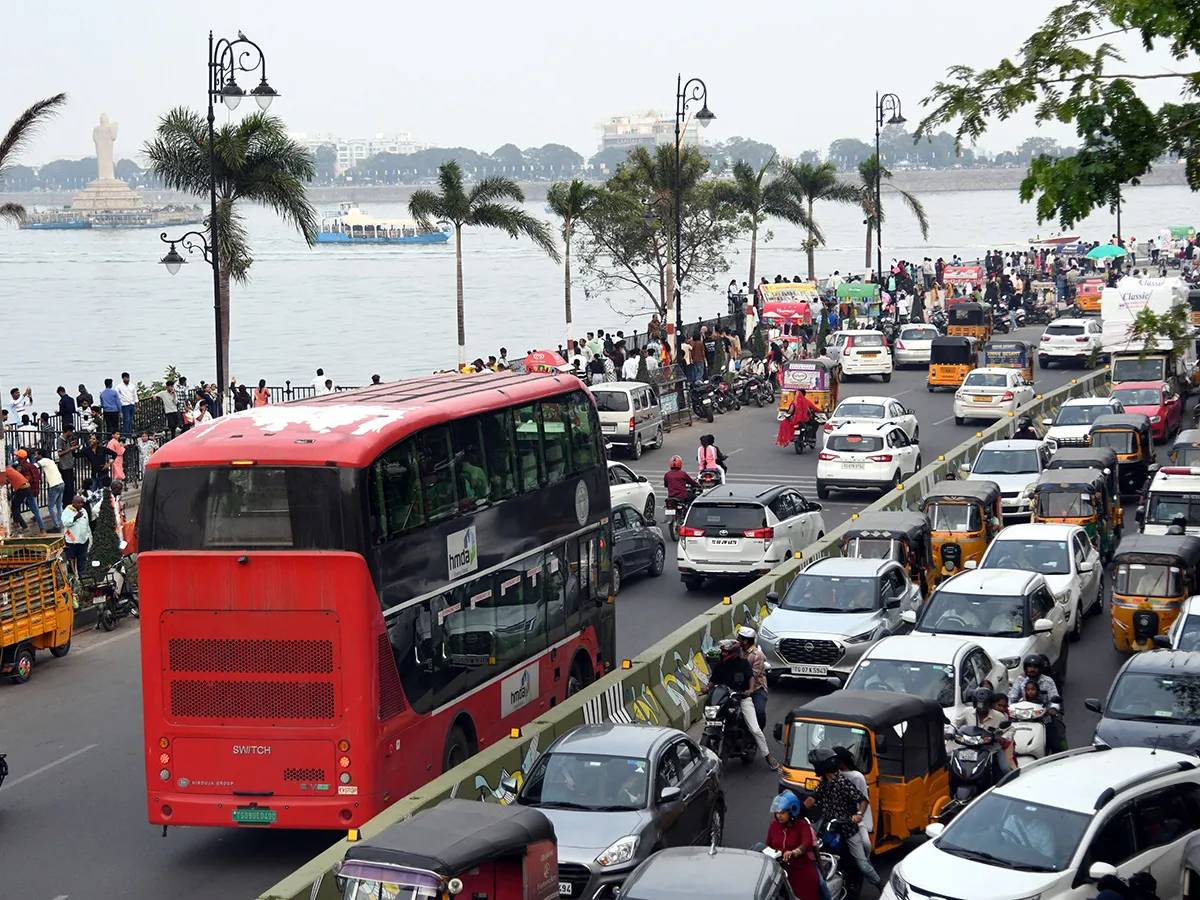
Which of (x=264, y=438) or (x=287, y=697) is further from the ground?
(x=264, y=438)

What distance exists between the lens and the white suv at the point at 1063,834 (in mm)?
11047

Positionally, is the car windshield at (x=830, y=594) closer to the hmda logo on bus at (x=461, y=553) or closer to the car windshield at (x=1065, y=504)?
the hmda logo on bus at (x=461, y=553)

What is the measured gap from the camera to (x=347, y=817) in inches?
529

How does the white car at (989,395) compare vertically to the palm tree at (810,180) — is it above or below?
below

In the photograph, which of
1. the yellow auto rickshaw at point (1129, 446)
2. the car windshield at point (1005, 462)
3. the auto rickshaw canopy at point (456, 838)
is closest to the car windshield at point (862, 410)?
the yellow auto rickshaw at point (1129, 446)

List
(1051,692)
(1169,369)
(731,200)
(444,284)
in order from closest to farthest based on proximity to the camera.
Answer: (1051,692) < (1169,369) < (731,200) < (444,284)

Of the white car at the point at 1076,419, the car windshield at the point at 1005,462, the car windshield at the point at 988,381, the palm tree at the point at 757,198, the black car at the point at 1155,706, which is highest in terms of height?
the palm tree at the point at 757,198

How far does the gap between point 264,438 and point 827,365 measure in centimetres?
2944

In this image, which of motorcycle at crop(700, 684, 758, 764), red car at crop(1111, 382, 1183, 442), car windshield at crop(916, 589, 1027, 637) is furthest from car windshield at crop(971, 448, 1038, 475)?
motorcycle at crop(700, 684, 758, 764)

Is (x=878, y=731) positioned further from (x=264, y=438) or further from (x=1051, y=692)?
(x=264, y=438)

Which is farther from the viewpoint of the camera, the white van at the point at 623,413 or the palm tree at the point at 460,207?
the palm tree at the point at 460,207

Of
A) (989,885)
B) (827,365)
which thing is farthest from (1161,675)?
(827,365)

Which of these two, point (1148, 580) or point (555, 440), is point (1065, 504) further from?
point (555, 440)

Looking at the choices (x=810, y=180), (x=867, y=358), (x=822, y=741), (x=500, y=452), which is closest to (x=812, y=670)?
(x=500, y=452)
